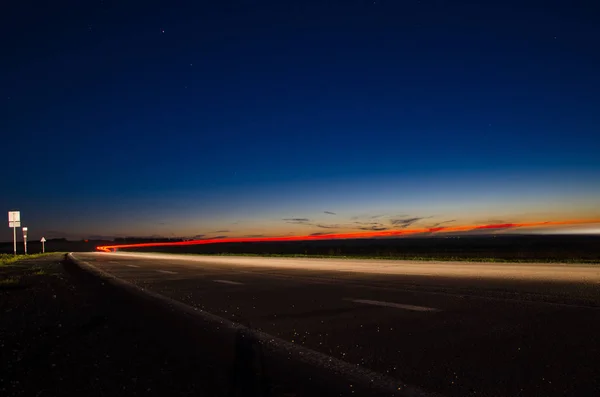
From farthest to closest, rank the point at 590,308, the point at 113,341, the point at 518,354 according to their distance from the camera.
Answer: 1. the point at 590,308
2. the point at 113,341
3. the point at 518,354

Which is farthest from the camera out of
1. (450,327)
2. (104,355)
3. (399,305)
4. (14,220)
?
(14,220)

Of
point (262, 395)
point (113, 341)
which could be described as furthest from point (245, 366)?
point (113, 341)

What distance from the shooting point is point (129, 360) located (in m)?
4.99

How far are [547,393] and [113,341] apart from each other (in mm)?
5133

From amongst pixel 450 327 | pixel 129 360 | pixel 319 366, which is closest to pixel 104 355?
pixel 129 360

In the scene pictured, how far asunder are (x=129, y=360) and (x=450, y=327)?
4.20 m

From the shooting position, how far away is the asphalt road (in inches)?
162

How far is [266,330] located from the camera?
6633 mm

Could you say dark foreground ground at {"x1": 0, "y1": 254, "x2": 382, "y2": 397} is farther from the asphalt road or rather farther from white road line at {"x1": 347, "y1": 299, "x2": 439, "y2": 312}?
white road line at {"x1": 347, "y1": 299, "x2": 439, "y2": 312}

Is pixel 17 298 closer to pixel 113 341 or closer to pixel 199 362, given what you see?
pixel 113 341

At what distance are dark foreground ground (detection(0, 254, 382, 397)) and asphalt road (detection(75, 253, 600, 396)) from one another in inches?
35.6

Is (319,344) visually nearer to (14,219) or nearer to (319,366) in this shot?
(319,366)

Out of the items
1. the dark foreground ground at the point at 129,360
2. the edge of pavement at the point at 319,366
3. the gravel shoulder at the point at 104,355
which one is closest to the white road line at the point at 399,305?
the edge of pavement at the point at 319,366

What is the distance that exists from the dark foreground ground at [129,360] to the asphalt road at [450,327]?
35.6 inches
